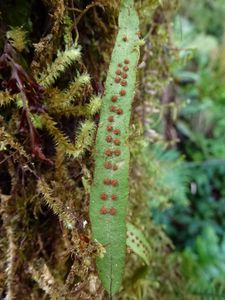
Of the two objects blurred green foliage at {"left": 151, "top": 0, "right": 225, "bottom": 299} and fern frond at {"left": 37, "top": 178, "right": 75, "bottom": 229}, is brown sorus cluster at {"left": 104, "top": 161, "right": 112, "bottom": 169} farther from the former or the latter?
blurred green foliage at {"left": 151, "top": 0, "right": 225, "bottom": 299}

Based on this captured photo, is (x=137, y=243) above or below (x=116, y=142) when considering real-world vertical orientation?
below

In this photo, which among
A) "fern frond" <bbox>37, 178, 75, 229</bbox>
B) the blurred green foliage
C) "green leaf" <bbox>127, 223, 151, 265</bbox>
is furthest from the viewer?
the blurred green foliage

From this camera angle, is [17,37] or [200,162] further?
[200,162]

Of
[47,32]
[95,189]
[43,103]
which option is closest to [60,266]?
[95,189]

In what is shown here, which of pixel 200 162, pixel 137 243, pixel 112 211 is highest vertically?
pixel 112 211

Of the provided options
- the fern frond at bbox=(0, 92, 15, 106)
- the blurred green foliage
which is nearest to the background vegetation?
the fern frond at bbox=(0, 92, 15, 106)

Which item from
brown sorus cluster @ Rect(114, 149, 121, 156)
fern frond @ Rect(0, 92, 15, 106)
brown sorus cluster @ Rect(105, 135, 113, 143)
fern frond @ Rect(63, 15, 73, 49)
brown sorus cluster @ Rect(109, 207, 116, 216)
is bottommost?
brown sorus cluster @ Rect(109, 207, 116, 216)

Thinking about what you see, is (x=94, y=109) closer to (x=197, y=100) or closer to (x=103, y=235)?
(x=103, y=235)

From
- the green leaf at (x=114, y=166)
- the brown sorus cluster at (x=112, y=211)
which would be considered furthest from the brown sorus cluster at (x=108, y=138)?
the brown sorus cluster at (x=112, y=211)

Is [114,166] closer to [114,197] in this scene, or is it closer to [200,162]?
[114,197]

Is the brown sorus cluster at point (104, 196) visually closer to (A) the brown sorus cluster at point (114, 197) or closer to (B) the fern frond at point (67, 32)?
(A) the brown sorus cluster at point (114, 197)

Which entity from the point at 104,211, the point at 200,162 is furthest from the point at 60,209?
the point at 200,162
